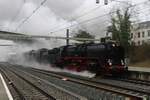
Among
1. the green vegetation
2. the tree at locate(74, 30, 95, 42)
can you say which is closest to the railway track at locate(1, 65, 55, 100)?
the green vegetation

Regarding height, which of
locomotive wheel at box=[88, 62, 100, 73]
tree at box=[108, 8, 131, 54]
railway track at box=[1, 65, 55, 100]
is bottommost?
railway track at box=[1, 65, 55, 100]

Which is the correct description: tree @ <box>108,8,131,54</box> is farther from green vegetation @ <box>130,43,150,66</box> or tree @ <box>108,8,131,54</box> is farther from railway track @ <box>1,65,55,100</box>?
railway track @ <box>1,65,55,100</box>

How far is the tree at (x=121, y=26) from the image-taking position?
70.8 meters

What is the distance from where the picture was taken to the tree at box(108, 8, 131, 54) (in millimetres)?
70794

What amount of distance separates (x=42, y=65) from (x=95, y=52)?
28.9 metres

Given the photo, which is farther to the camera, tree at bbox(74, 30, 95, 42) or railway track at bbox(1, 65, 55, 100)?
A: tree at bbox(74, 30, 95, 42)

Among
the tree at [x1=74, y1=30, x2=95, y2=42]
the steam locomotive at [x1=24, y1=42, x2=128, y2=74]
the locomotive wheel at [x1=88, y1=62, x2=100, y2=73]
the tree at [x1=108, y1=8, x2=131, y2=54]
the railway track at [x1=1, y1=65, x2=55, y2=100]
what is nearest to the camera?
the railway track at [x1=1, y1=65, x2=55, y2=100]

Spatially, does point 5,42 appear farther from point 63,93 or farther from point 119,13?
point 63,93

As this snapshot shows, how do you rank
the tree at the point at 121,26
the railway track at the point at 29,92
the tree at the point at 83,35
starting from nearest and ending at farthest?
1. the railway track at the point at 29,92
2. the tree at the point at 121,26
3. the tree at the point at 83,35

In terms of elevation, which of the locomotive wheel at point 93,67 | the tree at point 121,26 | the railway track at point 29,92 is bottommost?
the railway track at point 29,92

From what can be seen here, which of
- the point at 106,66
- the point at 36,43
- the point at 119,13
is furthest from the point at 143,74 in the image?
the point at 36,43

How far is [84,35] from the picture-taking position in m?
106

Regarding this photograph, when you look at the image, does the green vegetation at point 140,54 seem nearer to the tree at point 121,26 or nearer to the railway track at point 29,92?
the tree at point 121,26

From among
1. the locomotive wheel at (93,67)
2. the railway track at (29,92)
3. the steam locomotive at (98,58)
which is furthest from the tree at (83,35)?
the railway track at (29,92)
